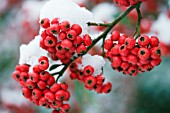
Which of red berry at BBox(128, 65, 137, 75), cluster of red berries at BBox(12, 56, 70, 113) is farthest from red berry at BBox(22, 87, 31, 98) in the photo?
red berry at BBox(128, 65, 137, 75)

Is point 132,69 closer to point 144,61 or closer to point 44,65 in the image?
point 144,61

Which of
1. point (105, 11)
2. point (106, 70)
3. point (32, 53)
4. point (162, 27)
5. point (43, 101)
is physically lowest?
point (43, 101)

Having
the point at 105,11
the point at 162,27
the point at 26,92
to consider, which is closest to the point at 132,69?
the point at 26,92

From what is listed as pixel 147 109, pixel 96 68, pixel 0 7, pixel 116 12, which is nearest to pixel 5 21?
pixel 0 7

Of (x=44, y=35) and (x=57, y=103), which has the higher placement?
(x=44, y=35)

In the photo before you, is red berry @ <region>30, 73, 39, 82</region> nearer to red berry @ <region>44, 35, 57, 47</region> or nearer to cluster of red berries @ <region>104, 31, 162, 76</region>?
red berry @ <region>44, 35, 57, 47</region>

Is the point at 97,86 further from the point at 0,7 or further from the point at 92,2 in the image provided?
the point at 0,7
